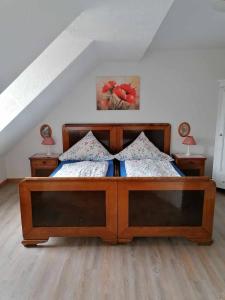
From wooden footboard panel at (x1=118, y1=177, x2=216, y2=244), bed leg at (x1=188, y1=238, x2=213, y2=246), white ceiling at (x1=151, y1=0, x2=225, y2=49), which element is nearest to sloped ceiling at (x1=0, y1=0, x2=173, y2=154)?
white ceiling at (x1=151, y1=0, x2=225, y2=49)

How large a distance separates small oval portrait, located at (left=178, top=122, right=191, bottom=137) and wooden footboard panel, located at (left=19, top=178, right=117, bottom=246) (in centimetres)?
227

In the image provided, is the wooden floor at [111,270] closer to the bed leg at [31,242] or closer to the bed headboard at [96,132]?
the bed leg at [31,242]

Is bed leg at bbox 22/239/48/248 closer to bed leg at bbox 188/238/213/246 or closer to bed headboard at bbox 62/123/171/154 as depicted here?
bed leg at bbox 188/238/213/246

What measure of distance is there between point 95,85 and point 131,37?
150 cm

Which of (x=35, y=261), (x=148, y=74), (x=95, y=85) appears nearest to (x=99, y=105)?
(x=95, y=85)

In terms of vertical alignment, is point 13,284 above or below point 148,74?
below

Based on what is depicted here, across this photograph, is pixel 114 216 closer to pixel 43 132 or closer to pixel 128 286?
pixel 128 286

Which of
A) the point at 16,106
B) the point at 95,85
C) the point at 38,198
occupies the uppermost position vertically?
the point at 95,85

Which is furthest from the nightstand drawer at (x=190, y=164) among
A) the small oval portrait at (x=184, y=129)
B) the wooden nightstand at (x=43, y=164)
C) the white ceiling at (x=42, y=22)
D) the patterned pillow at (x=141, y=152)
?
the wooden nightstand at (x=43, y=164)

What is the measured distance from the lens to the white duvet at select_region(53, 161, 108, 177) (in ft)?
9.99

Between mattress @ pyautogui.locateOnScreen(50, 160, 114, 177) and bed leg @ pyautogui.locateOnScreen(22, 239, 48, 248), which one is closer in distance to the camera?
bed leg @ pyautogui.locateOnScreen(22, 239, 48, 248)

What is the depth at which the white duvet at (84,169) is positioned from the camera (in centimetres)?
304

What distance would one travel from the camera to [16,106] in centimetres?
304

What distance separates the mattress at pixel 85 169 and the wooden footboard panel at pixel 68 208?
67cm
